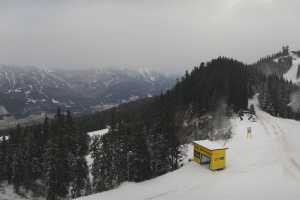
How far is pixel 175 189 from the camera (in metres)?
39.8

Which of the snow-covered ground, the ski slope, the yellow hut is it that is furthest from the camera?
the snow-covered ground

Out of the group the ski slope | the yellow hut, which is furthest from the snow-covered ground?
the yellow hut

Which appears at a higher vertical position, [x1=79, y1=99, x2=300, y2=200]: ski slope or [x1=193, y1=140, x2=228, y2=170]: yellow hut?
[x1=193, y1=140, x2=228, y2=170]: yellow hut

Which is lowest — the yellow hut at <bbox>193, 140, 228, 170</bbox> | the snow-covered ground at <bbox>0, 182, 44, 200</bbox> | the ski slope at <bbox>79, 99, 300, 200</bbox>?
the snow-covered ground at <bbox>0, 182, 44, 200</bbox>

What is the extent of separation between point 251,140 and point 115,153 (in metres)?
23.5

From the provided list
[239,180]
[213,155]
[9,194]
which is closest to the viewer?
[239,180]

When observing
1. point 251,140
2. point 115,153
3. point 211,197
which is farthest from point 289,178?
point 115,153

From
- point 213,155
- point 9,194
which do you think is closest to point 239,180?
point 213,155

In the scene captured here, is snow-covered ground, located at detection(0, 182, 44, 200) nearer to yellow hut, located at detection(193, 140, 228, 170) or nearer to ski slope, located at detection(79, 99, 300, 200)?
ski slope, located at detection(79, 99, 300, 200)

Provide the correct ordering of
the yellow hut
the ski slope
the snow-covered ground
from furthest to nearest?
the snow-covered ground, the yellow hut, the ski slope

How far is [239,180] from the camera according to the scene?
40469mm

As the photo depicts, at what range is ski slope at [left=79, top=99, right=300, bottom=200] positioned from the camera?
122 feet

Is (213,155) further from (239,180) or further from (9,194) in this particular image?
(9,194)

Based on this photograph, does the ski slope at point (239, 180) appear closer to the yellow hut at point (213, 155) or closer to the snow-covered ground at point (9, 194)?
the yellow hut at point (213, 155)
